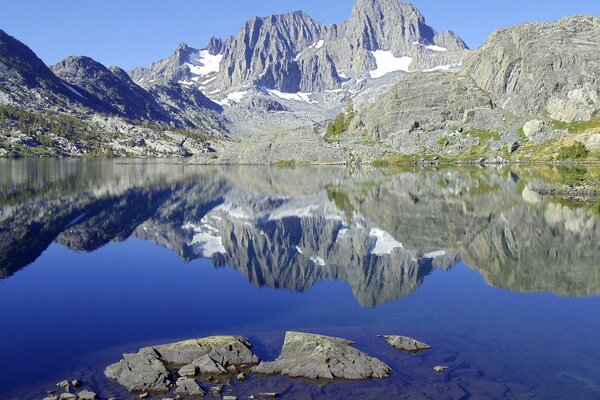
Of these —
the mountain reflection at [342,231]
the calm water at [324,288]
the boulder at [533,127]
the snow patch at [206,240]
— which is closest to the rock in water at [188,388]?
the calm water at [324,288]

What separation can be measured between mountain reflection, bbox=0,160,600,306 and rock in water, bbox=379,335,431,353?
7885 millimetres

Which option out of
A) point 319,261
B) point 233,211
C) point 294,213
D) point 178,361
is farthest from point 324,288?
point 233,211

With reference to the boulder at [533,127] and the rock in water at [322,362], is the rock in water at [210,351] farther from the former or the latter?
the boulder at [533,127]

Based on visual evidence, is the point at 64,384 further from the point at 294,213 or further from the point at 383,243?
the point at 294,213

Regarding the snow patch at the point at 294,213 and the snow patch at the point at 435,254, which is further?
the snow patch at the point at 294,213

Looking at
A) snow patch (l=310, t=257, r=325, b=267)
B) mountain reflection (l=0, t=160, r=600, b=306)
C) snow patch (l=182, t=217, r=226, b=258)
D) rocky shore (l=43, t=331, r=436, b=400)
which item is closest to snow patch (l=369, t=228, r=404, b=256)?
mountain reflection (l=0, t=160, r=600, b=306)

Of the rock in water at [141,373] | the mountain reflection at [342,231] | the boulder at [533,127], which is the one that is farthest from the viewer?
the boulder at [533,127]

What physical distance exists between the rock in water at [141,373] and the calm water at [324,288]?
55 cm

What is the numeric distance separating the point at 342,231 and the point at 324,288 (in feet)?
79.0

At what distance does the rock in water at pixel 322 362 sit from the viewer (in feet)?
76.1

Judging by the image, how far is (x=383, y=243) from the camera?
181 feet

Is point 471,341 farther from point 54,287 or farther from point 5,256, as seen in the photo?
point 5,256

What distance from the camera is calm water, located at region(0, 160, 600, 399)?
79.3 ft

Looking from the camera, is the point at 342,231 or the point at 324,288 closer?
the point at 324,288
